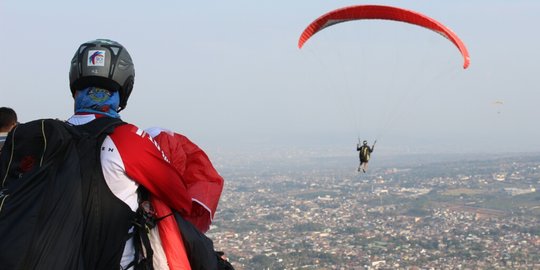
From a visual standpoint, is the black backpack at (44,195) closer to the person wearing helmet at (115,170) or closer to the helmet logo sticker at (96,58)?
the person wearing helmet at (115,170)

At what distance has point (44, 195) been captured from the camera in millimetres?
1769

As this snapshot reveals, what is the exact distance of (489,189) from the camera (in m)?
87.2

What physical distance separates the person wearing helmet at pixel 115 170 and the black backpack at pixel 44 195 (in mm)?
62

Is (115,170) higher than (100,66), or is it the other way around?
(100,66)

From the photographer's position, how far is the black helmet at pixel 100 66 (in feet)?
7.11

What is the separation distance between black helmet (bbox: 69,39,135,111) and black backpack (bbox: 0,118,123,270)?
0.27 meters

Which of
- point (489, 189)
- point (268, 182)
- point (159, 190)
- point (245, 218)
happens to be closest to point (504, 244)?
point (245, 218)

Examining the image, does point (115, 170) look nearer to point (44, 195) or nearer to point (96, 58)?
point (44, 195)

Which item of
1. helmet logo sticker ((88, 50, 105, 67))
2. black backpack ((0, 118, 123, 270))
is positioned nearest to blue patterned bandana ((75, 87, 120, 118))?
helmet logo sticker ((88, 50, 105, 67))

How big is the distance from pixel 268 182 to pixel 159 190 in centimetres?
10091

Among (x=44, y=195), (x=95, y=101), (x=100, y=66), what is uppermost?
(x=100, y=66)

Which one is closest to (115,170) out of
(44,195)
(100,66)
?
(44,195)

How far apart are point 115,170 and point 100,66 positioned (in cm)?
44

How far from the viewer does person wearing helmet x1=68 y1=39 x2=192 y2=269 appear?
6.43ft
